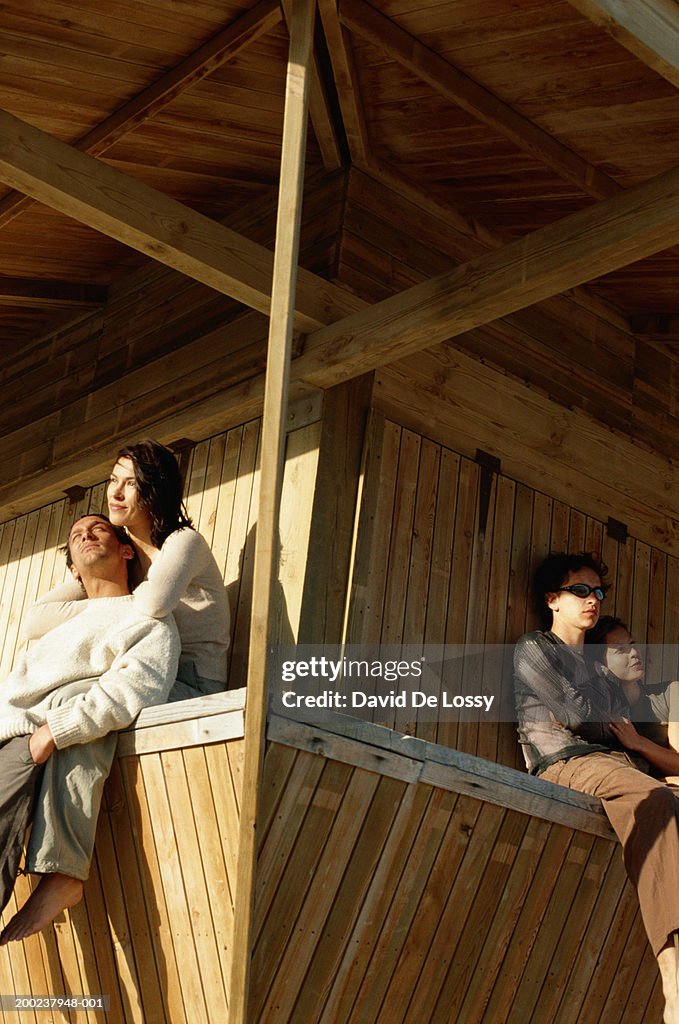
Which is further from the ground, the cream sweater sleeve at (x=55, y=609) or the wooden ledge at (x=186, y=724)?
the cream sweater sleeve at (x=55, y=609)

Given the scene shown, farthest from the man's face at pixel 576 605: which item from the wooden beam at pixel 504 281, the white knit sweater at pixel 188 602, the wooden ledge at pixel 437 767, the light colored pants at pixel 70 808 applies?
the light colored pants at pixel 70 808

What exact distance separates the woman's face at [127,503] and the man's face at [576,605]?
6.15 ft

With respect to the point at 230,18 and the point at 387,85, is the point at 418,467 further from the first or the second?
the point at 230,18

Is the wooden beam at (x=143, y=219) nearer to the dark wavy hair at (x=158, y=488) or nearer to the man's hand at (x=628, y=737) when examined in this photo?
the dark wavy hair at (x=158, y=488)

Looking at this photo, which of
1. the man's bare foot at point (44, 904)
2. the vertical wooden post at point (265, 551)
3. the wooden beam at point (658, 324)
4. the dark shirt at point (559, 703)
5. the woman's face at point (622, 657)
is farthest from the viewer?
the wooden beam at point (658, 324)

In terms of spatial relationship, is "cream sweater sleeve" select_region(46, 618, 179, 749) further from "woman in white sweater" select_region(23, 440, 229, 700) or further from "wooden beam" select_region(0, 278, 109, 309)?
"wooden beam" select_region(0, 278, 109, 309)

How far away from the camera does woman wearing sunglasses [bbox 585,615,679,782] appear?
6164mm

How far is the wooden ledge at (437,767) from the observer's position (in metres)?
4.52

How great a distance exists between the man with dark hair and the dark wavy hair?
1.61 metres

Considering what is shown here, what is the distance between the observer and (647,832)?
16.4 ft

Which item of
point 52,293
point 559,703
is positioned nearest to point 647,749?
point 559,703

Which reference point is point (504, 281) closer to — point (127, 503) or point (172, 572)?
point (172, 572)

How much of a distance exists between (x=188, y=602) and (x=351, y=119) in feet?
7.39

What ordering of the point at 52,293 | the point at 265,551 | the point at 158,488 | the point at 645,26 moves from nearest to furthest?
the point at 265,551, the point at 645,26, the point at 158,488, the point at 52,293
